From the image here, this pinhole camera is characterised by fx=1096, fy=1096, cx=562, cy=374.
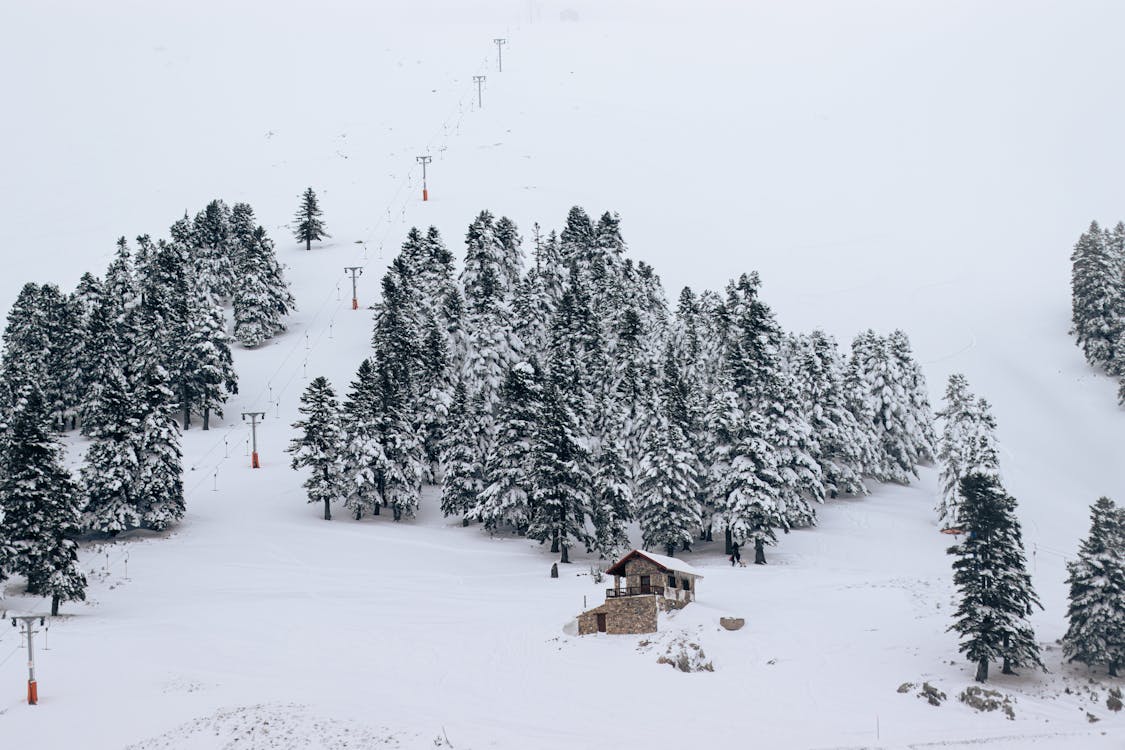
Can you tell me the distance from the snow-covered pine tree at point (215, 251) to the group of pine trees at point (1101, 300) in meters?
79.9

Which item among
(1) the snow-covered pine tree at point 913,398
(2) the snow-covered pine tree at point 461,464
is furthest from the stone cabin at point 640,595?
(1) the snow-covered pine tree at point 913,398

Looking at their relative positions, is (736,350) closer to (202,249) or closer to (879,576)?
(879,576)

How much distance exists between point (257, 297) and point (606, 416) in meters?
46.4

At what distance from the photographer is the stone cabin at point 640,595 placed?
51844mm

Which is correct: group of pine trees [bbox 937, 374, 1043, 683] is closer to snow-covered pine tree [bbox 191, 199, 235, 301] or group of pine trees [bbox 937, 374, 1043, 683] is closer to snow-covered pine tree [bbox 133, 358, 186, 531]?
snow-covered pine tree [bbox 133, 358, 186, 531]

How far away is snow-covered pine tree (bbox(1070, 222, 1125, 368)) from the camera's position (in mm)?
96438

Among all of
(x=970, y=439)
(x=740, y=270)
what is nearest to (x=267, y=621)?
(x=970, y=439)

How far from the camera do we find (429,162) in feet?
551

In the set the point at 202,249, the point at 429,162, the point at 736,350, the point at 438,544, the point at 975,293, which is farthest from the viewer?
the point at 429,162

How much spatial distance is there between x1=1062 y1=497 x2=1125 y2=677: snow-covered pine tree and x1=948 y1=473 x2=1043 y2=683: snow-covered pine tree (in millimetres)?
1697

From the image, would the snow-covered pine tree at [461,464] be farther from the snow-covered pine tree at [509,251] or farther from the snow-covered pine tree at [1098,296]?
the snow-covered pine tree at [1098,296]

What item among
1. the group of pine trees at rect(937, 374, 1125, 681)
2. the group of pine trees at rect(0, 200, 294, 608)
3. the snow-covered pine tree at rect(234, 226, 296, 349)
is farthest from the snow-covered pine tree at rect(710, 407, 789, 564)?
the snow-covered pine tree at rect(234, 226, 296, 349)

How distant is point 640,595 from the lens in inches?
2050

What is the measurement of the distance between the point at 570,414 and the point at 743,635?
22827mm
